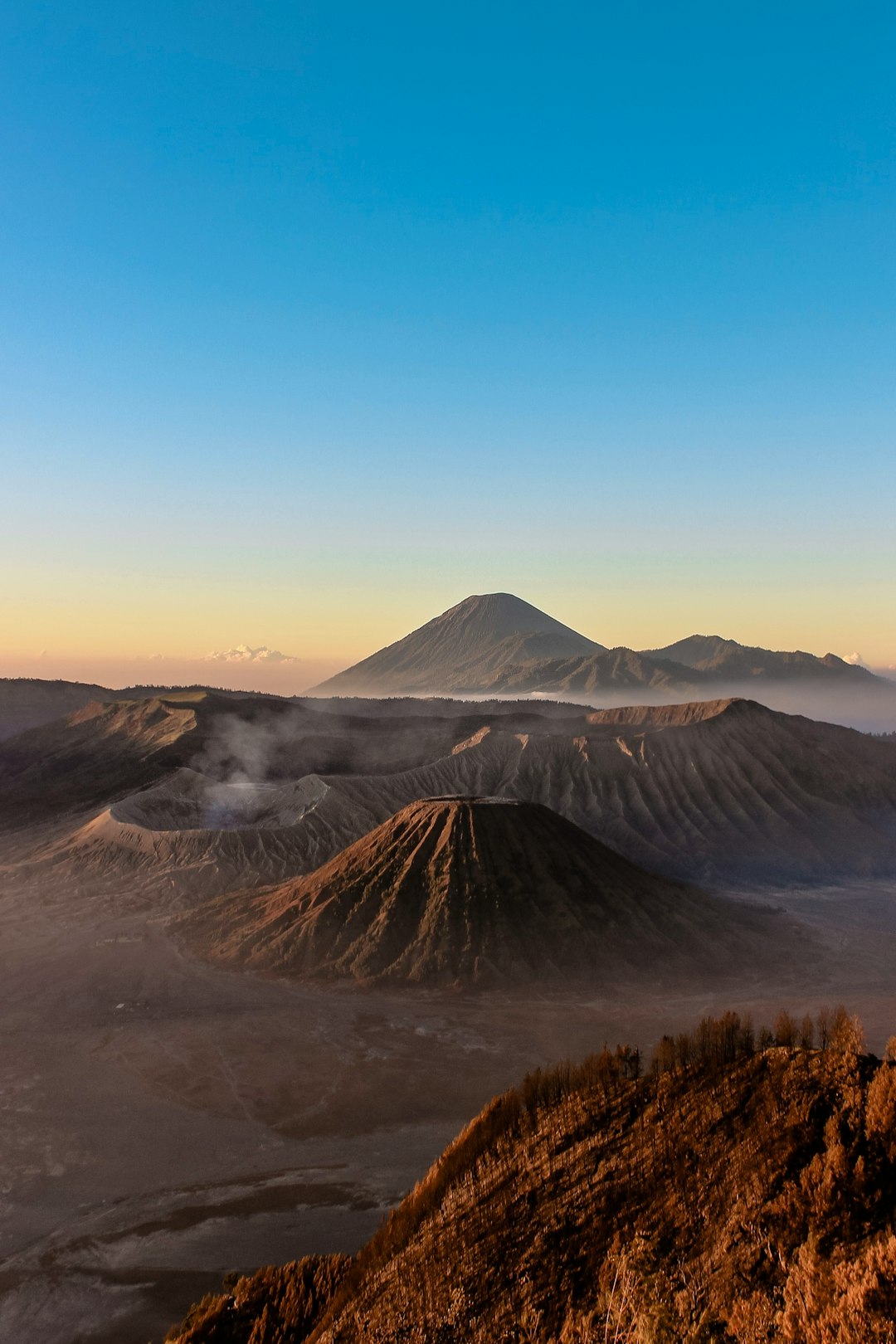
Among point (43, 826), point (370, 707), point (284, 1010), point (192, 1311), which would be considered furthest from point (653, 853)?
point (370, 707)

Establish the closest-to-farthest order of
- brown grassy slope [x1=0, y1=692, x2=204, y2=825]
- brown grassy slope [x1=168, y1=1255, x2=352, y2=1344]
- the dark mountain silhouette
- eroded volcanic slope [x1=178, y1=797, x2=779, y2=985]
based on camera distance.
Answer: brown grassy slope [x1=168, y1=1255, x2=352, y2=1344] → eroded volcanic slope [x1=178, y1=797, x2=779, y2=985] → brown grassy slope [x1=0, y1=692, x2=204, y2=825] → the dark mountain silhouette

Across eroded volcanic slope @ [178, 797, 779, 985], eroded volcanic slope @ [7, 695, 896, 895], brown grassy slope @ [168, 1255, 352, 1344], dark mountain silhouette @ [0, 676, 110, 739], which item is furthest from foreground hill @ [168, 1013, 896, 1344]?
dark mountain silhouette @ [0, 676, 110, 739]

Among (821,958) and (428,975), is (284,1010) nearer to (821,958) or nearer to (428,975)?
(428,975)

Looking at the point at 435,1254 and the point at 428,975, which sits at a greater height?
the point at 435,1254

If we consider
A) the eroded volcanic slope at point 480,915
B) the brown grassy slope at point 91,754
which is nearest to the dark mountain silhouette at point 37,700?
the brown grassy slope at point 91,754

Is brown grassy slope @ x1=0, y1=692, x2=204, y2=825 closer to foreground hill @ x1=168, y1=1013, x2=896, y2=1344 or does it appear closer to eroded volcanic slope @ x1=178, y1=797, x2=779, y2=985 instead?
eroded volcanic slope @ x1=178, y1=797, x2=779, y2=985

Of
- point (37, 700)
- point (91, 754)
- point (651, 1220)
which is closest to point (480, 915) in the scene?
point (651, 1220)
